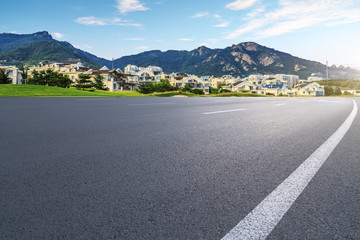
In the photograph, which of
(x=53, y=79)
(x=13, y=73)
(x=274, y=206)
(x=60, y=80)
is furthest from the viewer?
(x=13, y=73)

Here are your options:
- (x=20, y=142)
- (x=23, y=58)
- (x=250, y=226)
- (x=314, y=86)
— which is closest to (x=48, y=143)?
(x=20, y=142)

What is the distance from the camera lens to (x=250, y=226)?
1603mm

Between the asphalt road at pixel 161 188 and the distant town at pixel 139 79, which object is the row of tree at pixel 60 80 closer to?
the distant town at pixel 139 79

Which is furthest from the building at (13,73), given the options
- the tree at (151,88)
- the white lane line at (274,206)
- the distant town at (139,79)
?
the white lane line at (274,206)

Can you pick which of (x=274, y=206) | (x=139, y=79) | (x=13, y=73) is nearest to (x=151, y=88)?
(x=13, y=73)

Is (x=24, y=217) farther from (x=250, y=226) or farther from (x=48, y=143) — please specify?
(x=48, y=143)

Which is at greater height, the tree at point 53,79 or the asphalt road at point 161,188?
the tree at point 53,79

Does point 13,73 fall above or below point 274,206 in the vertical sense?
above

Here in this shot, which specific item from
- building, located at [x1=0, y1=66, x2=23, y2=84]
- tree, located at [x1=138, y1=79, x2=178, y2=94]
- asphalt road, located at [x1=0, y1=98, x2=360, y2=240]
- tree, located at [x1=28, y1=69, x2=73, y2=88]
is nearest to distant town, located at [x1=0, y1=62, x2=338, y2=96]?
building, located at [x1=0, y1=66, x2=23, y2=84]

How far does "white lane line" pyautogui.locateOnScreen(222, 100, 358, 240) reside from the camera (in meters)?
1.53

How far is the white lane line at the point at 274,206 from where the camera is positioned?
153 cm

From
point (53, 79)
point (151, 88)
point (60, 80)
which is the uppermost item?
point (53, 79)

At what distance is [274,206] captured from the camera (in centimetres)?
189

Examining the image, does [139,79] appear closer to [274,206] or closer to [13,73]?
[13,73]
